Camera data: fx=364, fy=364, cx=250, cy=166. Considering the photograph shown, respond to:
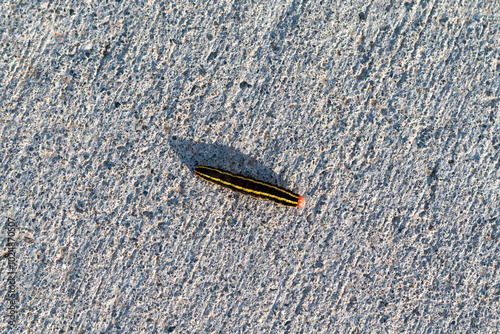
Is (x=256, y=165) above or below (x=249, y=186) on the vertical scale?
above

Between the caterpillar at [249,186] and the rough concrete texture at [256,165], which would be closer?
the caterpillar at [249,186]

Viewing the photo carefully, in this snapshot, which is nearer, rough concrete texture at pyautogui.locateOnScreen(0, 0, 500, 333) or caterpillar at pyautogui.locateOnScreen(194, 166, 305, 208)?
caterpillar at pyautogui.locateOnScreen(194, 166, 305, 208)

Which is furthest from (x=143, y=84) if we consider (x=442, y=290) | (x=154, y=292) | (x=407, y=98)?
(x=442, y=290)

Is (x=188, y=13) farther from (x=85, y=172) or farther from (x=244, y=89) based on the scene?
(x=85, y=172)

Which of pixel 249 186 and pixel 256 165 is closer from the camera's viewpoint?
pixel 249 186
